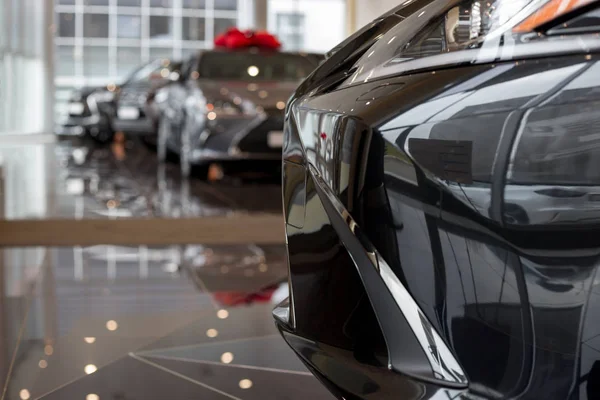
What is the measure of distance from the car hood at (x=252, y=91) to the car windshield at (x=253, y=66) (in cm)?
26

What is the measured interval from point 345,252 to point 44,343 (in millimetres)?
1325

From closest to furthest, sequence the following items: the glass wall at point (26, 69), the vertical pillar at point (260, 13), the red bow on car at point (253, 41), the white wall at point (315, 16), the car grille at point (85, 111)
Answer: the red bow on car at point (253, 41) → the car grille at point (85, 111) → the glass wall at point (26, 69) → the vertical pillar at point (260, 13) → the white wall at point (315, 16)

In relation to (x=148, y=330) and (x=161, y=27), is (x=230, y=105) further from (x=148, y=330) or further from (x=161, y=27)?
(x=161, y=27)

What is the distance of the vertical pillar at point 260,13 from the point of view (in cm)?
1532

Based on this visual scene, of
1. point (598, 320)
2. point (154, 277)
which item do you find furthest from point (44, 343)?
point (598, 320)

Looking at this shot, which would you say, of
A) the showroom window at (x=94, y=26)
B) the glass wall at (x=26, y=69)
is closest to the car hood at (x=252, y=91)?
the glass wall at (x=26, y=69)

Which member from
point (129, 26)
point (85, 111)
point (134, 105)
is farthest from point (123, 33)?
point (134, 105)

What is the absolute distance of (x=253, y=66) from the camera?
674cm

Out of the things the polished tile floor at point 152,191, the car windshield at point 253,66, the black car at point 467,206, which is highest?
the car windshield at point 253,66

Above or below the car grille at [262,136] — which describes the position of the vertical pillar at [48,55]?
above

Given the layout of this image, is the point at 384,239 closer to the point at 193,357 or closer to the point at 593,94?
the point at 593,94

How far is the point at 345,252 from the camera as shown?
45.5 inches

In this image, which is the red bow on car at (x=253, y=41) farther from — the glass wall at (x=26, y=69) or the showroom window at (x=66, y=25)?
the showroom window at (x=66, y=25)

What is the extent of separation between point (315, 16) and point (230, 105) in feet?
33.8
